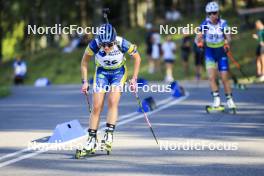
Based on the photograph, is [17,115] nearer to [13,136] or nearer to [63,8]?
[13,136]

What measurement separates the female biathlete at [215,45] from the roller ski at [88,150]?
5797 millimetres

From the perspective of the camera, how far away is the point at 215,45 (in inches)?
634

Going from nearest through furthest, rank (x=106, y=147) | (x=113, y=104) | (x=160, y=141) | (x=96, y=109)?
(x=106, y=147), (x=96, y=109), (x=113, y=104), (x=160, y=141)

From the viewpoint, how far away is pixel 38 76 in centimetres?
4256

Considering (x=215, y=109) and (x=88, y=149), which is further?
(x=215, y=109)

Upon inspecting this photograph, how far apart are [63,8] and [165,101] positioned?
1234 inches

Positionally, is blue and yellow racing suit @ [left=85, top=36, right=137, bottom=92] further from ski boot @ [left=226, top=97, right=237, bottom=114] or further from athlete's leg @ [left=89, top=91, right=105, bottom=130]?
ski boot @ [left=226, top=97, right=237, bottom=114]

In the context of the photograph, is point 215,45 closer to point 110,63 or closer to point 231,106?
point 231,106

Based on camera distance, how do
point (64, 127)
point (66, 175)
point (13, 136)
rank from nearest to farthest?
point (66, 175) < point (64, 127) < point (13, 136)

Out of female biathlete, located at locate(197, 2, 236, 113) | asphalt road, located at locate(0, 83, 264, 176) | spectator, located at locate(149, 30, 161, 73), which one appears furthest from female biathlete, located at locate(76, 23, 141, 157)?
spectator, located at locate(149, 30, 161, 73)

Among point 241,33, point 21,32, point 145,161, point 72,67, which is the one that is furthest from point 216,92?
point 21,32

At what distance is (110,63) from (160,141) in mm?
1591

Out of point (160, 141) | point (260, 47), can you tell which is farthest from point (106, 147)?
point (260, 47)

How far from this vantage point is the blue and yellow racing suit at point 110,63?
10.9 metres
